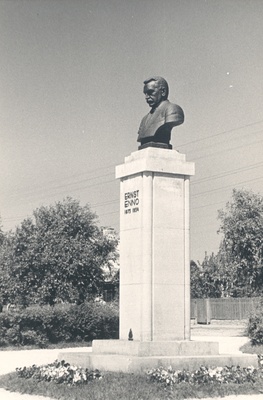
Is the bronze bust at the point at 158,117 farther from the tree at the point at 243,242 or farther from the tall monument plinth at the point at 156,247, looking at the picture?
the tree at the point at 243,242

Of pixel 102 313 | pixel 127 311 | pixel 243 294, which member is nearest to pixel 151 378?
pixel 127 311

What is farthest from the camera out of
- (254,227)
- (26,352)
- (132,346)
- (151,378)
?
(254,227)

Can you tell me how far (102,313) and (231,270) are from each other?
20209 mm

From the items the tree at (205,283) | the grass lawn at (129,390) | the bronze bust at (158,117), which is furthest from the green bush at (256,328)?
the tree at (205,283)

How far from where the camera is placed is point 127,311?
55.6 ft

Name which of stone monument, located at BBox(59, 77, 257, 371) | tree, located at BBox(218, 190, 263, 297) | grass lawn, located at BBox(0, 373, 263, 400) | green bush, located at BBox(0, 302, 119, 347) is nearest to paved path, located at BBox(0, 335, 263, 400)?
grass lawn, located at BBox(0, 373, 263, 400)

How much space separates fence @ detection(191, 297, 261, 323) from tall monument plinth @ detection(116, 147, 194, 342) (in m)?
32.1

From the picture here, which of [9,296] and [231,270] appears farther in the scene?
[231,270]

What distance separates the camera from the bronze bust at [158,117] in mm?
17219

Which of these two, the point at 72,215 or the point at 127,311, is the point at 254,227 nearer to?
the point at 72,215

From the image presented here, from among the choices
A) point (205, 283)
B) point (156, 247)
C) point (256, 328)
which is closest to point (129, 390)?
point (156, 247)

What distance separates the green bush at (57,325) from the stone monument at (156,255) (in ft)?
37.8

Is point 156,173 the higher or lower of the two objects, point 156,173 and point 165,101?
the lower

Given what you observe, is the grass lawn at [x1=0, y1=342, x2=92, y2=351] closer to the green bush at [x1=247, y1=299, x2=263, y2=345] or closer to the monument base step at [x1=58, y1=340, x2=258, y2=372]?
the green bush at [x1=247, y1=299, x2=263, y2=345]
